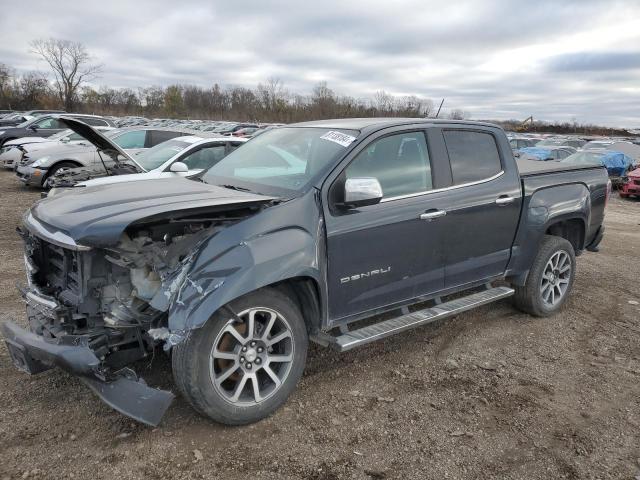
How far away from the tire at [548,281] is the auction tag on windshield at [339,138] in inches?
97.0

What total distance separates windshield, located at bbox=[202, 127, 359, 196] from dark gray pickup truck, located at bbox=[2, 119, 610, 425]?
18mm

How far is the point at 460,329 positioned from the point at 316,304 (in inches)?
80.3

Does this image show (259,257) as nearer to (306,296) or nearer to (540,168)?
(306,296)

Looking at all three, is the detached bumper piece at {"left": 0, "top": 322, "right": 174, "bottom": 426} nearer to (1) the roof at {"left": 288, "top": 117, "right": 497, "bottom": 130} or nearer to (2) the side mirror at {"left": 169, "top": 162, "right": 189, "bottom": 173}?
(1) the roof at {"left": 288, "top": 117, "right": 497, "bottom": 130}

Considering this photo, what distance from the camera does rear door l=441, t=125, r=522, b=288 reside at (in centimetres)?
422

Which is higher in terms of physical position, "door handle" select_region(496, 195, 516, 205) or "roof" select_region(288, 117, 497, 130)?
Answer: "roof" select_region(288, 117, 497, 130)

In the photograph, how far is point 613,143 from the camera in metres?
27.0

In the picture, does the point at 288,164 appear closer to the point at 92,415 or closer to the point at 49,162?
the point at 92,415

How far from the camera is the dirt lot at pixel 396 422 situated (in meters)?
2.85

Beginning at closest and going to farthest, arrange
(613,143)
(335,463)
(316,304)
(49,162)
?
(335,463)
(316,304)
(49,162)
(613,143)

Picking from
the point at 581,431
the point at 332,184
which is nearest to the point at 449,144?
the point at 332,184

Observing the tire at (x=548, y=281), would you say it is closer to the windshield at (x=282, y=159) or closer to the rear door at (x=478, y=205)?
the rear door at (x=478, y=205)

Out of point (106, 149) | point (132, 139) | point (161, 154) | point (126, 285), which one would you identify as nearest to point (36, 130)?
point (132, 139)

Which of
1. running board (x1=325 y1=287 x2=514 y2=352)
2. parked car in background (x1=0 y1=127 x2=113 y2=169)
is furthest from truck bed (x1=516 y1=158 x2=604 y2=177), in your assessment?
parked car in background (x1=0 y1=127 x2=113 y2=169)
